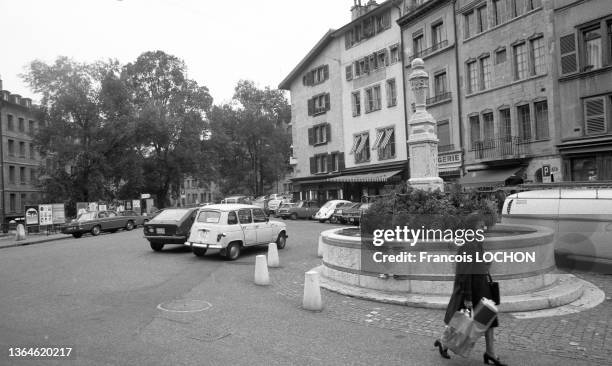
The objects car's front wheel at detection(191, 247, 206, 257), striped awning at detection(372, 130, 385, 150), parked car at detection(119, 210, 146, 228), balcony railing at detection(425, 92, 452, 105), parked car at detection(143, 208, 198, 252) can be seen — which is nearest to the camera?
car's front wheel at detection(191, 247, 206, 257)

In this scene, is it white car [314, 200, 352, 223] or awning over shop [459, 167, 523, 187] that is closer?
awning over shop [459, 167, 523, 187]

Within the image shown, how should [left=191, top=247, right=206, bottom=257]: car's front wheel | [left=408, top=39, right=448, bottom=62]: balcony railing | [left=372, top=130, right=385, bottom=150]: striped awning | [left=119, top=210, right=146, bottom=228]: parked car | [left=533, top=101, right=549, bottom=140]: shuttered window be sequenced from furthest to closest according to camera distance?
[left=372, top=130, right=385, bottom=150]: striped awning → [left=408, top=39, right=448, bottom=62]: balcony railing → [left=119, top=210, right=146, bottom=228]: parked car → [left=533, top=101, right=549, bottom=140]: shuttered window → [left=191, top=247, right=206, bottom=257]: car's front wheel

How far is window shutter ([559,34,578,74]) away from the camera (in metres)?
22.8

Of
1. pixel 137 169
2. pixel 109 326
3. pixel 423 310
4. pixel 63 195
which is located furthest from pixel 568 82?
pixel 63 195

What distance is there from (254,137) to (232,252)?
172 ft

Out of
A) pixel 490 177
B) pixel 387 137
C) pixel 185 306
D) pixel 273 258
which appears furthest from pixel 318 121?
pixel 185 306

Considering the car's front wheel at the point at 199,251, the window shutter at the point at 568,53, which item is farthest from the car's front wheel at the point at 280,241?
the window shutter at the point at 568,53

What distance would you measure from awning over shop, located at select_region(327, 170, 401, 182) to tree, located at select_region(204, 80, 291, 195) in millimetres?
A: 26687

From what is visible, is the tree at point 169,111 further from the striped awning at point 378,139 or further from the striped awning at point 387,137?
the striped awning at point 387,137

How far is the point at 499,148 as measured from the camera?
27.0 metres

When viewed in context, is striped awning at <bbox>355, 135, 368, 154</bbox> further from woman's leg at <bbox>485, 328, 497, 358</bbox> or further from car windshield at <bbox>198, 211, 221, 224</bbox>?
woman's leg at <bbox>485, 328, 497, 358</bbox>

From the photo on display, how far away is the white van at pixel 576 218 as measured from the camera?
10.4 meters

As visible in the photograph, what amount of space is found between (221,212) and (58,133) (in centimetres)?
3162

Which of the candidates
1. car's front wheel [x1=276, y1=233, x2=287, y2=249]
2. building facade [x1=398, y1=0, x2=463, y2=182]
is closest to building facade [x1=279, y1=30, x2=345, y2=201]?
building facade [x1=398, y1=0, x2=463, y2=182]
